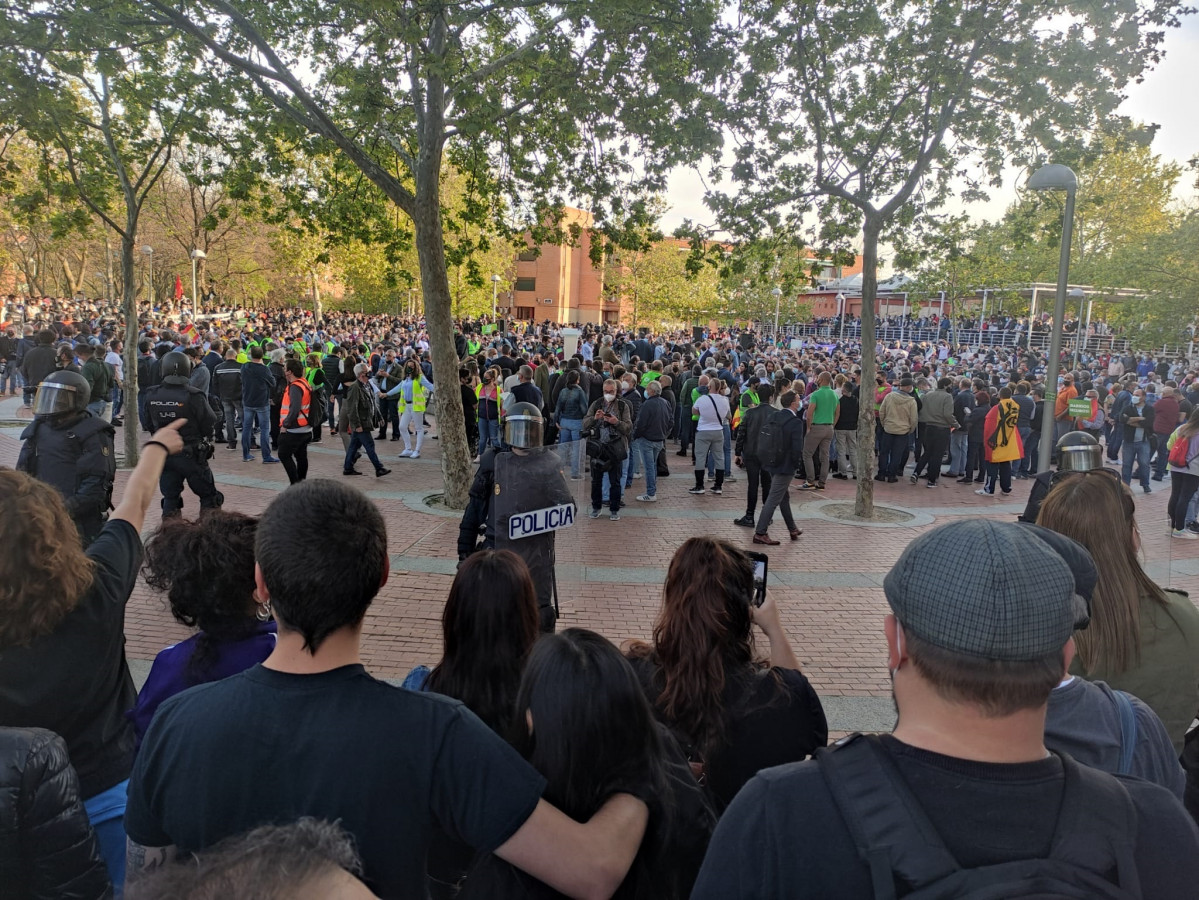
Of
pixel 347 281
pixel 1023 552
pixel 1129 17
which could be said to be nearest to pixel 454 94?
pixel 1129 17

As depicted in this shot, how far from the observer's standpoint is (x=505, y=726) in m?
2.57

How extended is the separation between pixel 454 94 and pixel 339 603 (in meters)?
8.16

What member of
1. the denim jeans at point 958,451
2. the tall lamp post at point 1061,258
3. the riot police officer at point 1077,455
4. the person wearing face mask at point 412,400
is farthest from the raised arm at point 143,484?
the denim jeans at point 958,451

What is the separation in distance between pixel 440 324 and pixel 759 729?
8840 mm

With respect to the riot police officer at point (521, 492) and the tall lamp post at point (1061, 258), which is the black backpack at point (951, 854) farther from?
the tall lamp post at point (1061, 258)

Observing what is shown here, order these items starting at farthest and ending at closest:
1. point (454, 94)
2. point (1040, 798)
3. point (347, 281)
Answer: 1. point (347, 281)
2. point (454, 94)
3. point (1040, 798)

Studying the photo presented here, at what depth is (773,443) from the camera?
32.4 feet

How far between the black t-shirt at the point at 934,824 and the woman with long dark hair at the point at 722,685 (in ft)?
4.19

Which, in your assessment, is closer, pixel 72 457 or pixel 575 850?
pixel 575 850

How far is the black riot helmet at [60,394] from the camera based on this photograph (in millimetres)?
5758

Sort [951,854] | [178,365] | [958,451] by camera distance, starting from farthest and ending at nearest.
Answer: [958,451]
[178,365]
[951,854]

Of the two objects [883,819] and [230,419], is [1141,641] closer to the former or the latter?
[883,819]

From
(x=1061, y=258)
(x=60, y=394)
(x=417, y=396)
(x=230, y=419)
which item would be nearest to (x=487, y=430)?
(x=417, y=396)

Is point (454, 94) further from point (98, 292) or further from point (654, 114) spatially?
point (98, 292)
